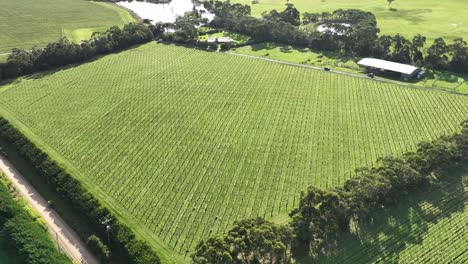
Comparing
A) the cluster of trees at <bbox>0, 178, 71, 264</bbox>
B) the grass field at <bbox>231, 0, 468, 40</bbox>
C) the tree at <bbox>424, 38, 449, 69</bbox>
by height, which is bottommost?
the cluster of trees at <bbox>0, 178, 71, 264</bbox>

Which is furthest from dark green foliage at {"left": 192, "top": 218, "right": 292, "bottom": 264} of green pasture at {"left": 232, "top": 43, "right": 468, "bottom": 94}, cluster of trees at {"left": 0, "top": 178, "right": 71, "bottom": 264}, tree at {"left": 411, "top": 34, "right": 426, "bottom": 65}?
tree at {"left": 411, "top": 34, "right": 426, "bottom": 65}

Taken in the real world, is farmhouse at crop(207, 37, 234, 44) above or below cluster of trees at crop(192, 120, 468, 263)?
above

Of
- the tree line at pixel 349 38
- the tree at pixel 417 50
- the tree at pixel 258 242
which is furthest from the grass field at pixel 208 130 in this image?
the tree line at pixel 349 38

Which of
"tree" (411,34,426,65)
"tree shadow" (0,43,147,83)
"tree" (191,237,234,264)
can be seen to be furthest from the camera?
"tree" (411,34,426,65)

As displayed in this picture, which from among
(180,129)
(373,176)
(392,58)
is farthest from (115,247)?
(392,58)

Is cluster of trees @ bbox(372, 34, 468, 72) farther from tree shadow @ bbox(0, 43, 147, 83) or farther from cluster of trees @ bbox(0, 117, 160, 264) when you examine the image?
cluster of trees @ bbox(0, 117, 160, 264)

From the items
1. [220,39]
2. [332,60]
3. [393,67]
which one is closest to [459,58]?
[393,67]

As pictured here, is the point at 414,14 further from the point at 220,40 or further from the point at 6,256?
the point at 6,256
